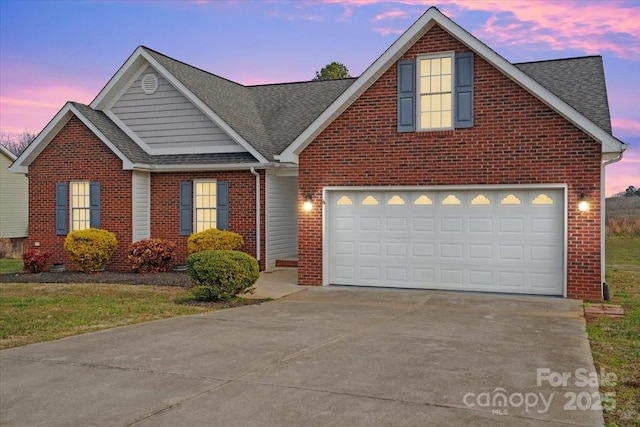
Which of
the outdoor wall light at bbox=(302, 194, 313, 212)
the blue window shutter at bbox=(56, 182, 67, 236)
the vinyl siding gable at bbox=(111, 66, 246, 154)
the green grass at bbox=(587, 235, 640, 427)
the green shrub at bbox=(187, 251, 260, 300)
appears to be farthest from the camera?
the blue window shutter at bbox=(56, 182, 67, 236)

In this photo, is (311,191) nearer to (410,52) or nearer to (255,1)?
(410,52)

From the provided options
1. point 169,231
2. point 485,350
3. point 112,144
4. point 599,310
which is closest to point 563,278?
point 599,310

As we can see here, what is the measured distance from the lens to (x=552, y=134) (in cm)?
1368

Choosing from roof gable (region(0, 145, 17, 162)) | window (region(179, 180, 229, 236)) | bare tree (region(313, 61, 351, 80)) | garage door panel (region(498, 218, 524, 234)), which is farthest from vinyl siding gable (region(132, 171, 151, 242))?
roof gable (region(0, 145, 17, 162))

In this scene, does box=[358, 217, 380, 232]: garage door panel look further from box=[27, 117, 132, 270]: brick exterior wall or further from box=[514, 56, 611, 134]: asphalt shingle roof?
box=[27, 117, 132, 270]: brick exterior wall

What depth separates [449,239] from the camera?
14875 mm

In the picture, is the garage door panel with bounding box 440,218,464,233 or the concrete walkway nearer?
the concrete walkway

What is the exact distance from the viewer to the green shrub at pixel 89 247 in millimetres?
19016

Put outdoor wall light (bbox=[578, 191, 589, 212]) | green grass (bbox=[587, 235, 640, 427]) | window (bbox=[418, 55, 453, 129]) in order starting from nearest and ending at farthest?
green grass (bbox=[587, 235, 640, 427])
outdoor wall light (bbox=[578, 191, 589, 212])
window (bbox=[418, 55, 453, 129])

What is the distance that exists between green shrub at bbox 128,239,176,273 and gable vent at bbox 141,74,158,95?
521 cm

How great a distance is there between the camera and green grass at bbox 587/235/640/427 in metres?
6.11

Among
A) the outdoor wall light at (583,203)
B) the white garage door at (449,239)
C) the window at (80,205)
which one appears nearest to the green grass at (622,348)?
the white garage door at (449,239)

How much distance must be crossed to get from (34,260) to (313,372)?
15401 mm

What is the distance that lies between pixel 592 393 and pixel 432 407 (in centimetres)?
188
